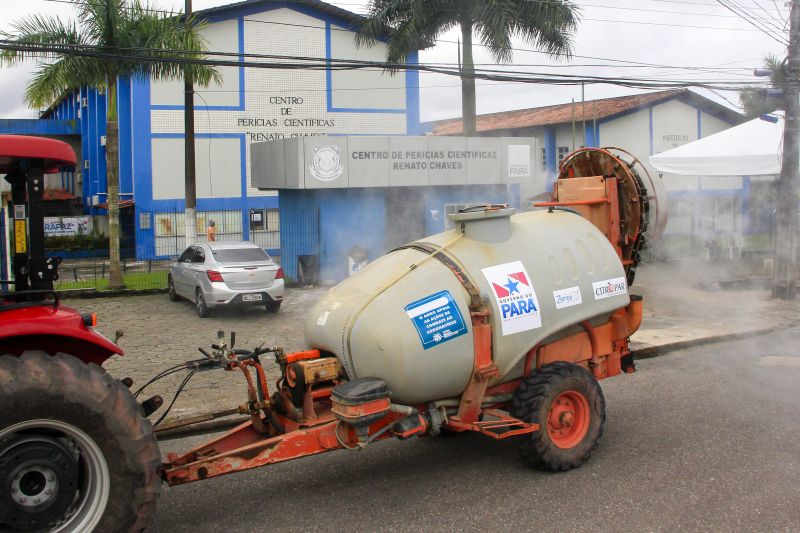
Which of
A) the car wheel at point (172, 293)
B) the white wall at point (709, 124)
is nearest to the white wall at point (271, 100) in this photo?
the car wheel at point (172, 293)

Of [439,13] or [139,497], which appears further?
[439,13]

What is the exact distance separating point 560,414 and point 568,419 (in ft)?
0.23

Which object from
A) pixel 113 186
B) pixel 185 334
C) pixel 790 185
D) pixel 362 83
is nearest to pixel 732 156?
pixel 790 185

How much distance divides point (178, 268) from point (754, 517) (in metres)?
13.0

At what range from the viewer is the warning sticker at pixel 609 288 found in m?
6.19

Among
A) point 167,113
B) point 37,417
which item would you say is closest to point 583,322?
point 37,417

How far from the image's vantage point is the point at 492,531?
4.85 m

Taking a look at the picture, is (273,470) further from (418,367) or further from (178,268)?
(178,268)

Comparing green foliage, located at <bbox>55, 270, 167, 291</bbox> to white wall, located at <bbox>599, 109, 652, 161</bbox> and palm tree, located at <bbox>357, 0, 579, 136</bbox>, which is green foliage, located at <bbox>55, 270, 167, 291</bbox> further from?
white wall, located at <bbox>599, 109, 652, 161</bbox>

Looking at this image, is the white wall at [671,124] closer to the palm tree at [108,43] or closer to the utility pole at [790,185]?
the utility pole at [790,185]

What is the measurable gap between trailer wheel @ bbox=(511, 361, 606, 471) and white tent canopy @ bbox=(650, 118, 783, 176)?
11.6 metres

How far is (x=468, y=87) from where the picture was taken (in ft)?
74.2

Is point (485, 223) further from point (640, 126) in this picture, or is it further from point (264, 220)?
point (640, 126)

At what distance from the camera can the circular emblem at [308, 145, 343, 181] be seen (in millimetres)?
18062
